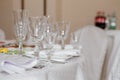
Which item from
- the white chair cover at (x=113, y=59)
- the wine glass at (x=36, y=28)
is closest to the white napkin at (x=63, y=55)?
the wine glass at (x=36, y=28)

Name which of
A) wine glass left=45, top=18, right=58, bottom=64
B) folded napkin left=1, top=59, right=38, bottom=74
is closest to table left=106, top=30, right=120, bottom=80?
wine glass left=45, top=18, right=58, bottom=64

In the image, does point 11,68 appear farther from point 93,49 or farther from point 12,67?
point 93,49

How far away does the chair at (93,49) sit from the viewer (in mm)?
1848

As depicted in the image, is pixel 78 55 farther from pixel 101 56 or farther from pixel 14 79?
pixel 101 56

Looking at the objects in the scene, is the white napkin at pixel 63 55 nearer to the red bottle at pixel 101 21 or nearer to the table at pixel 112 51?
the table at pixel 112 51

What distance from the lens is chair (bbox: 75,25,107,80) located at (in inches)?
72.7

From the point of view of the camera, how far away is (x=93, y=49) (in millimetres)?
1981

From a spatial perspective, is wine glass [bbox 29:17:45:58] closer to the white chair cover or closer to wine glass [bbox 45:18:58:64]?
wine glass [bbox 45:18:58:64]

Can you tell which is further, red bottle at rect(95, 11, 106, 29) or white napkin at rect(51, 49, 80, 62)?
red bottle at rect(95, 11, 106, 29)

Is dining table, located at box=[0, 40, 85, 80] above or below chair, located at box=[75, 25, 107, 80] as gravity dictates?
above

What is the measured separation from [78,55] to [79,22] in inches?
86.0

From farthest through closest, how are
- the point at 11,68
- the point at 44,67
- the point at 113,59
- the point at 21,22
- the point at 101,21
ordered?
the point at 101,21 → the point at 113,59 → the point at 21,22 → the point at 44,67 → the point at 11,68

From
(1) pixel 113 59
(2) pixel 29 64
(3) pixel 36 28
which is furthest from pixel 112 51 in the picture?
(2) pixel 29 64

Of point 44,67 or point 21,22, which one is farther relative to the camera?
point 21,22
